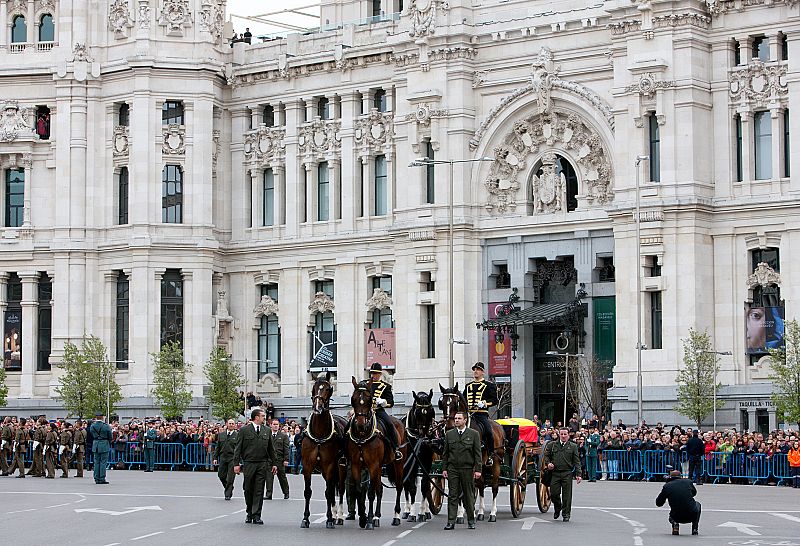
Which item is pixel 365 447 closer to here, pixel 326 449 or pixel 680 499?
pixel 326 449

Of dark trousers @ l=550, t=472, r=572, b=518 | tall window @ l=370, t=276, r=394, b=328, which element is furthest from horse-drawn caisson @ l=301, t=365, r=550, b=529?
tall window @ l=370, t=276, r=394, b=328

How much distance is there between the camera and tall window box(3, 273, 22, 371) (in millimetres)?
90188

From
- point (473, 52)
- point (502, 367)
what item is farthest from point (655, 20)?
point (502, 367)

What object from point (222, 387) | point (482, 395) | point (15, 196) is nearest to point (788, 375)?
point (222, 387)

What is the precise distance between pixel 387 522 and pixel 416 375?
43.6m

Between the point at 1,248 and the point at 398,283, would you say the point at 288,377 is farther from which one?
the point at 1,248

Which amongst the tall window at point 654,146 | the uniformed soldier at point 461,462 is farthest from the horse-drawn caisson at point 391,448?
the tall window at point 654,146

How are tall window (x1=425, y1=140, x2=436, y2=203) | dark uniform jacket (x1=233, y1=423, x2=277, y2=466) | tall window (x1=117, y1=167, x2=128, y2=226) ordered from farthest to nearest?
1. tall window (x1=117, y1=167, x2=128, y2=226)
2. tall window (x1=425, y1=140, x2=436, y2=203)
3. dark uniform jacket (x1=233, y1=423, x2=277, y2=466)

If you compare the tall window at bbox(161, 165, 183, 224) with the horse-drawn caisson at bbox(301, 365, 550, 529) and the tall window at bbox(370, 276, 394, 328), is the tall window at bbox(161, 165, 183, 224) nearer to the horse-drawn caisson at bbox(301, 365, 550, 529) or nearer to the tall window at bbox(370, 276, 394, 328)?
the tall window at bbox(370, 276, 394, 328)

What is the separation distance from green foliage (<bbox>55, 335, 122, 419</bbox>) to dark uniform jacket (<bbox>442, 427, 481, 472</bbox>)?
Answer: 168ft

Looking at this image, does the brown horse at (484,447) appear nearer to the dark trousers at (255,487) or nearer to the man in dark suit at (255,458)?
the man in dark suit at (255,458)

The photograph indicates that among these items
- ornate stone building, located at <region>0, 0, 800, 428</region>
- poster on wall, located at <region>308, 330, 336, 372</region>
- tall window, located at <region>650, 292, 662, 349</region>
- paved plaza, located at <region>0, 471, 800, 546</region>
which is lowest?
paved plaza, located at <region>0, 471, 800, 546</region>

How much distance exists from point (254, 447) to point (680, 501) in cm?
839

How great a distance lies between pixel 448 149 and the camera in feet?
260
